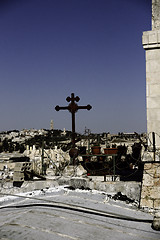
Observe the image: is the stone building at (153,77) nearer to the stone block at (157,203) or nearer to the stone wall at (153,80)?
the stone wall at (153,80)

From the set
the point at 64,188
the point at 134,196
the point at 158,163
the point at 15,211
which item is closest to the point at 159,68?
the point at 158,163

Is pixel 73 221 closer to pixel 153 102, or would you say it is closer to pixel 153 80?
pixel 153 102

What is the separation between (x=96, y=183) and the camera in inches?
299

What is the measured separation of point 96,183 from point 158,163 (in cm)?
193

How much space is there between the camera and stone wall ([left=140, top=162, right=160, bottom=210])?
610 centimetres

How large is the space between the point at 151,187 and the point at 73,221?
225cm

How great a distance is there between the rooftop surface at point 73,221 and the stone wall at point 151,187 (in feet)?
0.98

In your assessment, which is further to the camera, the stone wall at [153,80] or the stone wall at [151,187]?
the stone wall at [153,80]

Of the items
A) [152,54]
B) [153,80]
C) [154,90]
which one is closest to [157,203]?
[154,90]

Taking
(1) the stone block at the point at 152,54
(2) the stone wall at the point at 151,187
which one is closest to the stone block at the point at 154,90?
(1) the stone block at the point at 152,54

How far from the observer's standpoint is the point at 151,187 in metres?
6.28

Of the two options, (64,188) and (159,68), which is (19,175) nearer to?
(64,188)

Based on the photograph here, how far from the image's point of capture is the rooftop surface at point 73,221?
A: 4457mm

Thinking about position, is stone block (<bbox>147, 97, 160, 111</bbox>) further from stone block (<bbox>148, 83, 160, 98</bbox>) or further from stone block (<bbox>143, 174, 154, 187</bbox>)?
stone block (<bbox>143, 174, 154, 187</bbox>)
